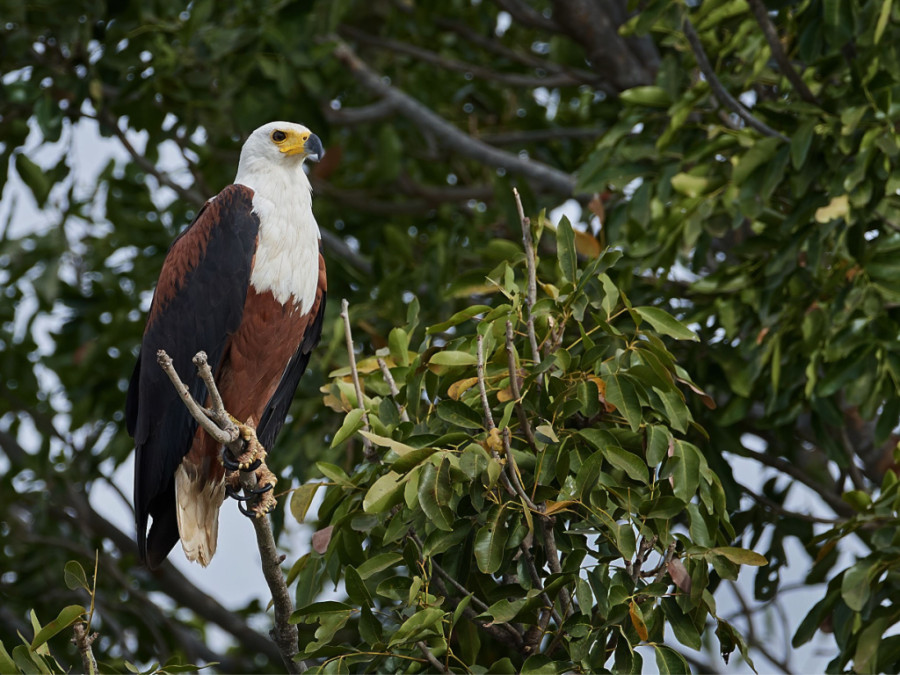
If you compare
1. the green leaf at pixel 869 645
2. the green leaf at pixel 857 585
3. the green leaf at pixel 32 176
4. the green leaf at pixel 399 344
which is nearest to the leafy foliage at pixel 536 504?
the green leaf at pixel 399 344

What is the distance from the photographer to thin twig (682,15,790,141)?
14.1 feet

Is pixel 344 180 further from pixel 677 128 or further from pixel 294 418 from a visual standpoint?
pixel 677 128

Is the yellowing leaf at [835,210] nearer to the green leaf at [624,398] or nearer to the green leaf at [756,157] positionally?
the green leaf at [756,157]

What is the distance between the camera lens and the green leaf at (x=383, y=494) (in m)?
2.84

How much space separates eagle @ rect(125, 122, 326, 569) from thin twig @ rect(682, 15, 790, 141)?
1458mm

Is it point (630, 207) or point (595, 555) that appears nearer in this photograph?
point (595, 555)

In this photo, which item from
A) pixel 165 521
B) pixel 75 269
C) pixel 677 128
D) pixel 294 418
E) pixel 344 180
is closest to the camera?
pixel 165 521

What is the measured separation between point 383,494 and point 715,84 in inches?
89.8

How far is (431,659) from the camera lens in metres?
2.84

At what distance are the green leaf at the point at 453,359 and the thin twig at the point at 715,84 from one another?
1.84 metres

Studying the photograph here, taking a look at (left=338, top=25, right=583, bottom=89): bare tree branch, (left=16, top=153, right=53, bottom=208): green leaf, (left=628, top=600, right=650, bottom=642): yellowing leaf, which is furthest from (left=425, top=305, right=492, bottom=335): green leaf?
(left=338, top=25, right=583, bottom=89): bare tree branch

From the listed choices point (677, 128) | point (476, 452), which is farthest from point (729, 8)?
point (476, 452)

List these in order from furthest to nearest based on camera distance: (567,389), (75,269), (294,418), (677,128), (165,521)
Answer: (75,269), (294,418), (677,128), (165,521), (567,389)

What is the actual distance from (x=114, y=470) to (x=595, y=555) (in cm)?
352
